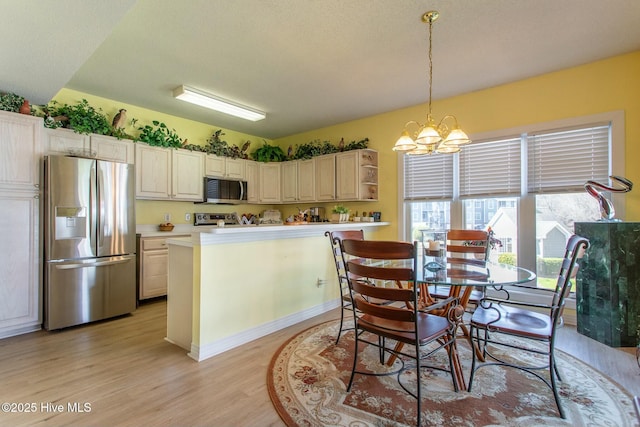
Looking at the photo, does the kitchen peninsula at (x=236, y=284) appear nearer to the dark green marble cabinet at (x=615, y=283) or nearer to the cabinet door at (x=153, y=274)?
the cabinet door at (x=153, y=274)

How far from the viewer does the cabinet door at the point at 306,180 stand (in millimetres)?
5277

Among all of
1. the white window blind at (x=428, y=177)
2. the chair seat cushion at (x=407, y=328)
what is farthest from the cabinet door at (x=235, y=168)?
the chair seat cushion at (x=407, y=328)

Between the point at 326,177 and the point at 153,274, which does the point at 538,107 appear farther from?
the point at 153,274

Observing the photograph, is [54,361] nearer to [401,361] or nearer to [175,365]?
[175,365]

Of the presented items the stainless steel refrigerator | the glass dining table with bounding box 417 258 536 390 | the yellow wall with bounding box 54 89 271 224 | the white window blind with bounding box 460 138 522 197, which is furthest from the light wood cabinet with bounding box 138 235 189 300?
the white window blind with bounding box 460 138 522 197

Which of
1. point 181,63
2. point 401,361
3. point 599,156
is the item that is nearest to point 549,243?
point 599,156

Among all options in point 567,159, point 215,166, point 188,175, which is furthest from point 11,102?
point 567,159

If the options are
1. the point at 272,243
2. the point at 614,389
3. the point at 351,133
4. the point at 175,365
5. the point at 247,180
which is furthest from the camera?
the point at 247,180

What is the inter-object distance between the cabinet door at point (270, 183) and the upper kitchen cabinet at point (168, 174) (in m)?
1.19

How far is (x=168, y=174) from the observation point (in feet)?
14.6

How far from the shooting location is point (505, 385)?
2.05 metres

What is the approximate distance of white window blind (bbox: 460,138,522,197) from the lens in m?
3.61

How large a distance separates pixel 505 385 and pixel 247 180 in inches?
186

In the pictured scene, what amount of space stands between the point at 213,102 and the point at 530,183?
13.2ft
